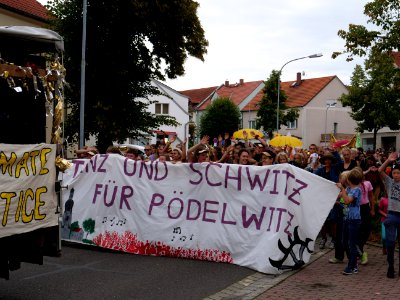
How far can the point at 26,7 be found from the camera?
34.0 metres

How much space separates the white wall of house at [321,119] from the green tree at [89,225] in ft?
188

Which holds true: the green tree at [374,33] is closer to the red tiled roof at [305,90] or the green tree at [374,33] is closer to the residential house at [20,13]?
the residential house at [20,13]

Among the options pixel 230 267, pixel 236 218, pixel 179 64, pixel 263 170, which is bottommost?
pixel 230 267

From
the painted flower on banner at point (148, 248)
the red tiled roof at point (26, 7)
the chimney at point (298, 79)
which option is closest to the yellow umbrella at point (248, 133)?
the painted flower on banner at point (148, 248)

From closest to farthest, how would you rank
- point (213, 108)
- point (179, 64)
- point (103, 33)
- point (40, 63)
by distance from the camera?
point (40, 63), point (103, 33), point (179, 64), point (213, 108)

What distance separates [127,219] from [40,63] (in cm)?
352

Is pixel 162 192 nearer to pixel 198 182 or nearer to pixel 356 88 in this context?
pixel 198 182

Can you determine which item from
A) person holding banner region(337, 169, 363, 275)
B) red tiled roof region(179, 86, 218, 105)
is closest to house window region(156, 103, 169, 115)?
red tiled roof region(179, 86, 218, 105)

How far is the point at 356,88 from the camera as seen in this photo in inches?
1545

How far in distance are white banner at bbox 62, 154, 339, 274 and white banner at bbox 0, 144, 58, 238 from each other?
2.85 metres

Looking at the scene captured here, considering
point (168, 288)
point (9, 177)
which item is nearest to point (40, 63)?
point (9, 177)

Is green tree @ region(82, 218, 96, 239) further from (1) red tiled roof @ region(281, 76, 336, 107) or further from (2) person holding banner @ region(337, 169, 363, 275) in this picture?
(1) red tiled roof @ region(281, 76, 336, 107)

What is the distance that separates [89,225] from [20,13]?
88.2ft

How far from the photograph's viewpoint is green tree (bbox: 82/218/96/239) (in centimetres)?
907
